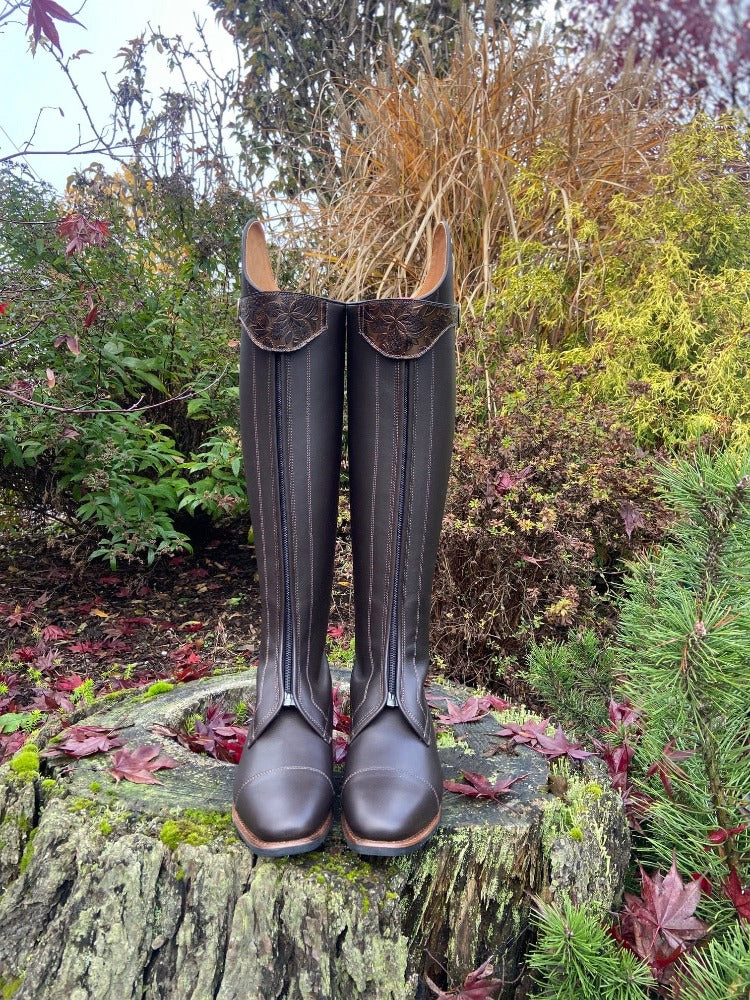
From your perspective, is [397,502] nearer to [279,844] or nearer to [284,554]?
[284,554]

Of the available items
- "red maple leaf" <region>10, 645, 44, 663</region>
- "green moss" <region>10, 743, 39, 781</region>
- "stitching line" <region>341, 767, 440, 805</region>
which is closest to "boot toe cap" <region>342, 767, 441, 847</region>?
"stitching line" <region>341, 767, 440, 805</region>

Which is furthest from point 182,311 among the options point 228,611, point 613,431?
point 613,431

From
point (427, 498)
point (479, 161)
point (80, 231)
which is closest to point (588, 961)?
point (427, 498)

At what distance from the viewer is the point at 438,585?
2.13 m

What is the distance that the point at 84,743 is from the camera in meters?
1.23

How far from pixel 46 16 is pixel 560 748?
176 centimetres

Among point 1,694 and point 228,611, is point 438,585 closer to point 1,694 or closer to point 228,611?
point 228,611

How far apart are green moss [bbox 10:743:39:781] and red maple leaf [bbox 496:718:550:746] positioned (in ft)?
2.60

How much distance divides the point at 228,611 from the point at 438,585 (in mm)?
1143

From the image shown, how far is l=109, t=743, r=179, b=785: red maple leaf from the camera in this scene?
1138 millimetres

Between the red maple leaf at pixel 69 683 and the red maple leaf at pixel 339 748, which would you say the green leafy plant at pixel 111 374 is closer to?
the red maple leaf at pixel 69 683

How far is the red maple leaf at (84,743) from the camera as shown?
1.21 meters

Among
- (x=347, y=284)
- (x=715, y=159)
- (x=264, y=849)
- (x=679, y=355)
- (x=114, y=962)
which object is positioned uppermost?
(x=715, y=159)

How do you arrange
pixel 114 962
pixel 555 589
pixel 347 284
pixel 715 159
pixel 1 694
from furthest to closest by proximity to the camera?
1. pixel 347 284
2. pixel 715 159
3. pixel 1 694
4. pixel 555 589
5. pixel 114 962
